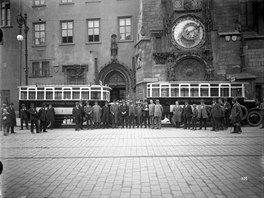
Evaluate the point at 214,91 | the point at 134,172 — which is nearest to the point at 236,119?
the point at 214,91

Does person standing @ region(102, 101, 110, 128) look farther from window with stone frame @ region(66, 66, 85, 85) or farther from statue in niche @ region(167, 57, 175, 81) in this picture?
window with stone frame @ region(66, 66, 85, 85)

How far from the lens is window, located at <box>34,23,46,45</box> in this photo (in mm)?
31141

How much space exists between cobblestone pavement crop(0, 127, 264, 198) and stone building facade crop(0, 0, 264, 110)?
53.3 feet

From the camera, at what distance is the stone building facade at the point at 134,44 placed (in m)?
24.8

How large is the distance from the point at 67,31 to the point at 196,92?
17.0 m

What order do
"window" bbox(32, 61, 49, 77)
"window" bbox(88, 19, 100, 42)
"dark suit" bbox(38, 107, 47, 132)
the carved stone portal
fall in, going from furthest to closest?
"window" bbox(32, 61, 49, 77), "window" bbox(88, 19, 100, 42), the carved stone portal, "dark suit" bbox(38, 107, 47, 132)

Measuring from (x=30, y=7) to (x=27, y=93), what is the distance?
11073 millimetres

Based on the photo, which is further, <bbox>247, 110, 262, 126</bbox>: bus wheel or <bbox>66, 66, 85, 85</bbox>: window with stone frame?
<bbox>66, 66, 85, 85</bbox>: window with stone frame

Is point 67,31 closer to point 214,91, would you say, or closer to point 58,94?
point 58,94

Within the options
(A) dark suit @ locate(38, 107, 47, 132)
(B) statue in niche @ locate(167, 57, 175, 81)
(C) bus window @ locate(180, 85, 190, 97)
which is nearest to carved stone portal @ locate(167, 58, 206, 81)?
(B) statue in niche @ locate(167, 57, 175, 81)

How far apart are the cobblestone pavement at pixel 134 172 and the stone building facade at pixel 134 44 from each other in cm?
1626

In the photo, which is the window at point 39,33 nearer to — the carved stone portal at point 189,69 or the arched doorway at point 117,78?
the arched doorway at point 117,78

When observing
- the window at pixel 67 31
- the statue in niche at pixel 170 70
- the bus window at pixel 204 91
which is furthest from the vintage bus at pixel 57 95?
the window at pixel 67 31

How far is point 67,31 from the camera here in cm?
3067
